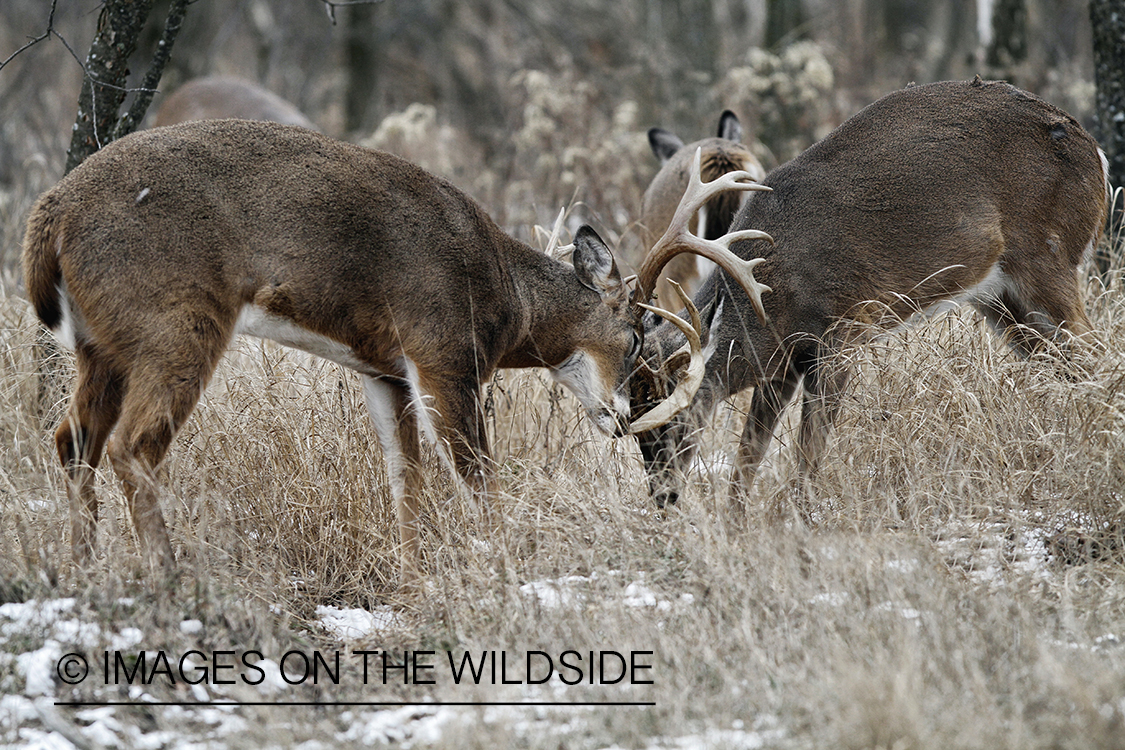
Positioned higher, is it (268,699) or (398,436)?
(398,436)

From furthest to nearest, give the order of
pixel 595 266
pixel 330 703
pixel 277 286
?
pixel 595 266, pixel 277 286, pixel 330 703

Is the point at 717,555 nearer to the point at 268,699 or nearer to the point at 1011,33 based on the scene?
the point at 268,699

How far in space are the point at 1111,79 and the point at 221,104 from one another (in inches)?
317

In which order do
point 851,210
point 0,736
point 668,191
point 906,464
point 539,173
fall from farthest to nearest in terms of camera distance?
point 539,173 → point 668,191 → point 851,210 → point 906,464 → point 0,736

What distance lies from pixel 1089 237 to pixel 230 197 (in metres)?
3.90

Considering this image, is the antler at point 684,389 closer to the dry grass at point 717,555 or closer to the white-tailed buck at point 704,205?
the dry grass at point 717,555

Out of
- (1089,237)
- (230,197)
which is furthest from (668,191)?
(230,197)

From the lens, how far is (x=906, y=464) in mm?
Result: 4918

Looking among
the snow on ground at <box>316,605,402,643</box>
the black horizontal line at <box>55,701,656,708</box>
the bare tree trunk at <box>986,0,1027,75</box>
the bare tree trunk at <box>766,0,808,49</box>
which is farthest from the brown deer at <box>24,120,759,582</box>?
the bare tree trunk at <box>986,0,1027,75</box>

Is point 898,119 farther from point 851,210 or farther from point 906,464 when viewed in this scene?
point 906,464

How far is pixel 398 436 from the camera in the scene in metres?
5.22

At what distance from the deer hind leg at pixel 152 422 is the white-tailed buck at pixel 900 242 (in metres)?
2.13

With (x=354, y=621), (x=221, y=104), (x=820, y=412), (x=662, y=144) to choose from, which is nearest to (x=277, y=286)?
(x=354, y=621)

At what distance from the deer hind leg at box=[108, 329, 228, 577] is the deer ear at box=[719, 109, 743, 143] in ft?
16.6
